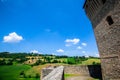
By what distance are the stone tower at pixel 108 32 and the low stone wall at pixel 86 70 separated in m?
6.30

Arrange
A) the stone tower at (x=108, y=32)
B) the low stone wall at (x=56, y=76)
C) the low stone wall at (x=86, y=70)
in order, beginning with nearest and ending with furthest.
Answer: the low stone wall at (x=56, y=76) < the stone tower at (x=108, y=32) < the low stone wall at (x=86, y=70)

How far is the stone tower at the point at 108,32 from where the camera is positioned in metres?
8.52

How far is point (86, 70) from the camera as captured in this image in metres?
17.3

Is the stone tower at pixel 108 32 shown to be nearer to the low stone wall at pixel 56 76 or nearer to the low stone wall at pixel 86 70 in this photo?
the low stone wall at pixel 56 76

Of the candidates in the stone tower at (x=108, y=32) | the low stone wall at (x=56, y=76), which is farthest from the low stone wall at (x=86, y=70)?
the low stone wall at (x=56, y=76)

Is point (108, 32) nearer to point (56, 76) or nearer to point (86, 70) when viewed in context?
point (56, 76)

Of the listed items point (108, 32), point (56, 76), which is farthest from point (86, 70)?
point (56, 76)

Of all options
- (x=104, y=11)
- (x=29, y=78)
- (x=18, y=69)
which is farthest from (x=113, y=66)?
(x=18, y=69)

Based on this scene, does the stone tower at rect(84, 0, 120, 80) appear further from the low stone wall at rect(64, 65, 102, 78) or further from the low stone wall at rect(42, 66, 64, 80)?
the low stone wall at rect(64, 65, 102, 78)

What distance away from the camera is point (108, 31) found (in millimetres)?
9250

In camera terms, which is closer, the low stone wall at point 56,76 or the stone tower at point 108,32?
the low stone wall at point 56,76

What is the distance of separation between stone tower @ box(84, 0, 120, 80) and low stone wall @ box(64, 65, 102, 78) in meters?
6.30

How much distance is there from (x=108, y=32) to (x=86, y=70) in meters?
9.25

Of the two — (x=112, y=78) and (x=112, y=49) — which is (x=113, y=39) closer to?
(x=112, y=49)
